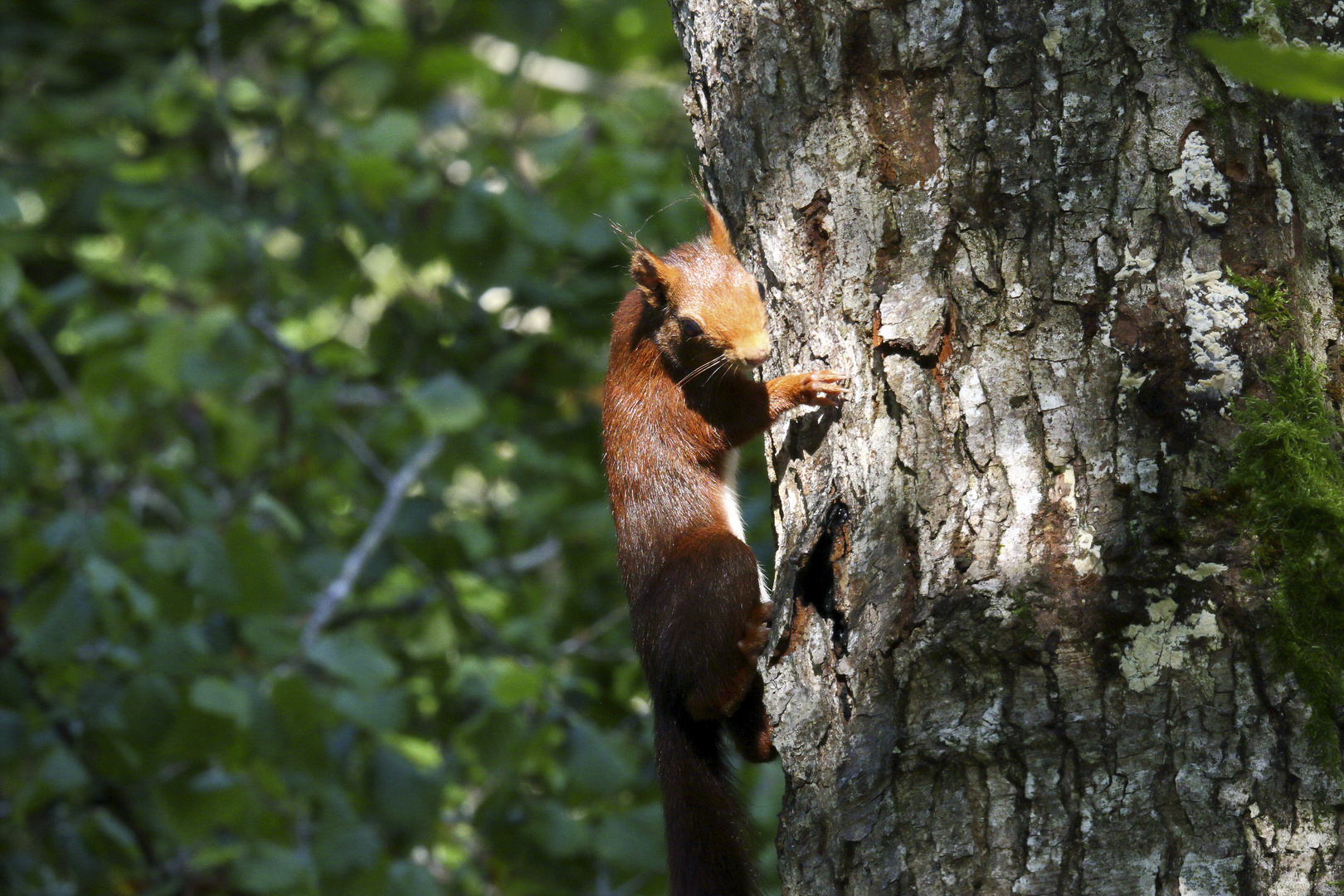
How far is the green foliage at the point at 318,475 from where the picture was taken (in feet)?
9.79

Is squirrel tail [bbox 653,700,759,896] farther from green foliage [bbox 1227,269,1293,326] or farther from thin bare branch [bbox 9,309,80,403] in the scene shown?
thin bare branch [bbox 9,309,80,403]

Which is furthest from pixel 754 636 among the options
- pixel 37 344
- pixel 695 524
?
pixel 37 344

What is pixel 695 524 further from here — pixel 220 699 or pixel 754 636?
pixel 220 699

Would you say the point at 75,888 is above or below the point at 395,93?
below

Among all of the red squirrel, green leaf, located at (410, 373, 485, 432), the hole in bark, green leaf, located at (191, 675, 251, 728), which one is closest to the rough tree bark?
the hole in bark

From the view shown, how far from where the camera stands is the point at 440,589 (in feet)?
11.6

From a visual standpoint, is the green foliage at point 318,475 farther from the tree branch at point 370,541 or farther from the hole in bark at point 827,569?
the hole in bark at point 827,569

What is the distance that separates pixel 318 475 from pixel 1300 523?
369 centimetres

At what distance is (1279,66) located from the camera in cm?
37

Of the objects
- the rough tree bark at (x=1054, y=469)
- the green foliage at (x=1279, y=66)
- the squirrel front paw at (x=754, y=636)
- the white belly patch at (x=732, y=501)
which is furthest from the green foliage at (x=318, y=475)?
the green foliage at (x=1279, y=66)

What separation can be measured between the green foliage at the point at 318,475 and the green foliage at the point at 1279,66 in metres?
2.76

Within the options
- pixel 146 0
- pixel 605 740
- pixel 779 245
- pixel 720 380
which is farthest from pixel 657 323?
pixel 146 0

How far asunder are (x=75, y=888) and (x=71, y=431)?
4.72ft

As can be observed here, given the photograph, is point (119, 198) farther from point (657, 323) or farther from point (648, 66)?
point (648, 66)
